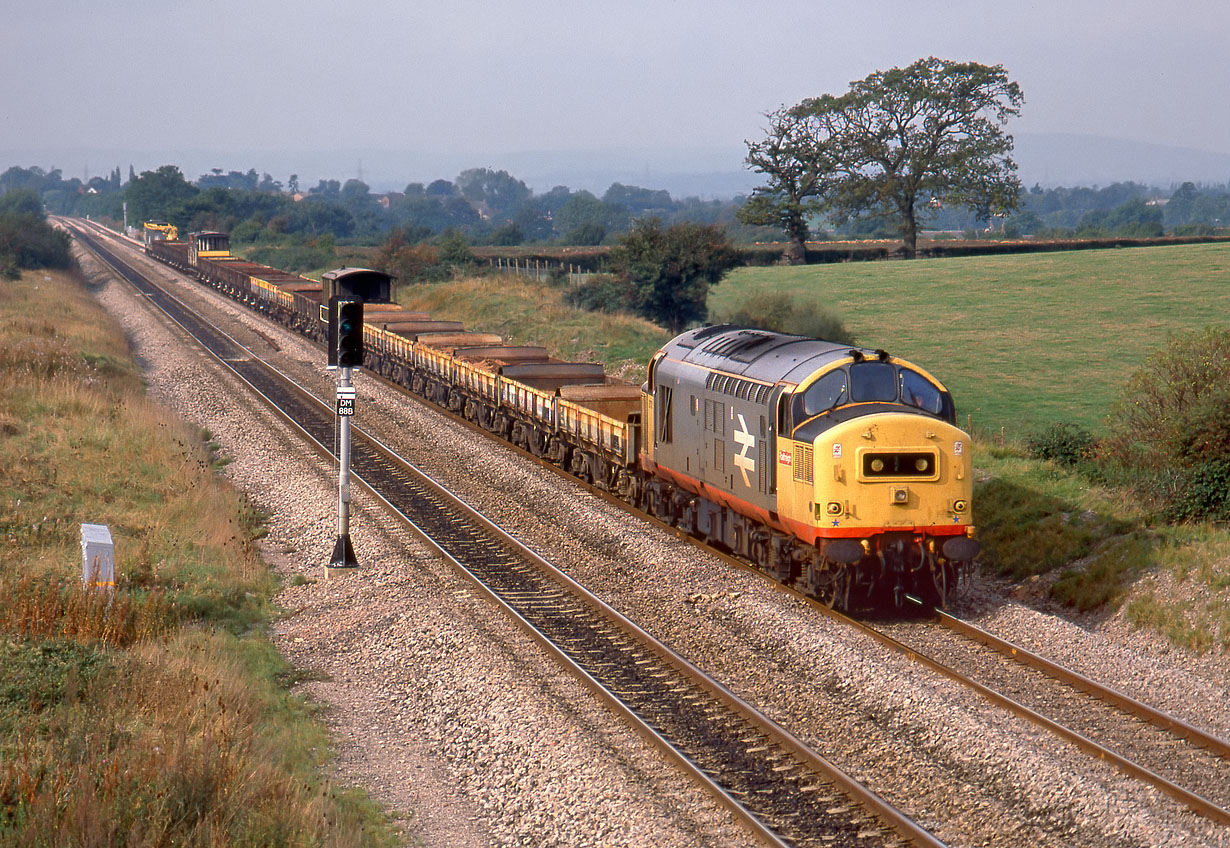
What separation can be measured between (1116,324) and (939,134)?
1780 inches

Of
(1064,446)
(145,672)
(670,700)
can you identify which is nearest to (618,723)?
(670,700)

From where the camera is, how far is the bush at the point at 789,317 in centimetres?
4325

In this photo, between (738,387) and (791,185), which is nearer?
(738,387)

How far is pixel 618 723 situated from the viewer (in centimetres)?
1183

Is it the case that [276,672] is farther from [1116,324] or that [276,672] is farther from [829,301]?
[829,301]

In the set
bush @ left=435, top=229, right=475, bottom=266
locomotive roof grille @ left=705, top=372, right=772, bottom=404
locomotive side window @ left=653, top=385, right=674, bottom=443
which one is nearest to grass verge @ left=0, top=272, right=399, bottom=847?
locomotive side window @ left=653, top=385, right=674, bottom=443

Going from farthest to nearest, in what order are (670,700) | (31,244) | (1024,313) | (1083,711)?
(31,244) → (1024,313) → (670,700) → (1083,711)

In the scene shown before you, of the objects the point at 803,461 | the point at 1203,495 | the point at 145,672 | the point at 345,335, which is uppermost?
the point at 345,335

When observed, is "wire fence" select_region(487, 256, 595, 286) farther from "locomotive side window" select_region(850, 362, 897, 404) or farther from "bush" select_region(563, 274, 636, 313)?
"locomotive side window" select_region(850, 362, 897, 404)

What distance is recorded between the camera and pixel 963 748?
11008 millimetres

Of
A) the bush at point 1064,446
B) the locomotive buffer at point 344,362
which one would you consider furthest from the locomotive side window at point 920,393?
the locomotive buffer at point 344,362

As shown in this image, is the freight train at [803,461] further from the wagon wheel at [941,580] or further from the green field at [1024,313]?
the green field at [1024,313]

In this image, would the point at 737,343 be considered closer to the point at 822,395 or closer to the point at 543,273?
the point at 822,395

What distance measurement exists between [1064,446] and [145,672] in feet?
54.8
